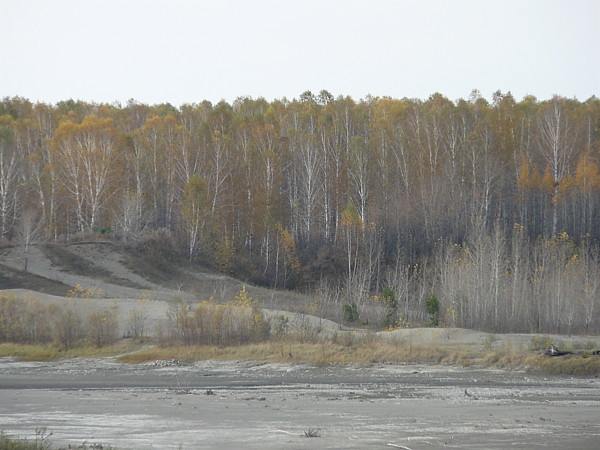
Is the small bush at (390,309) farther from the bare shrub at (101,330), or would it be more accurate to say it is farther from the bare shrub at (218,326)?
the bare shrub at (101,330)

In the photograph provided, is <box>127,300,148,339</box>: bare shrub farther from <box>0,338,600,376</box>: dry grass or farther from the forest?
the forest

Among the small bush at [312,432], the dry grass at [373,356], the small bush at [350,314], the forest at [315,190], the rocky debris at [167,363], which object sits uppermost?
the forest at [315,190]

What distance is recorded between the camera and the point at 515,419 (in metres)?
23.6

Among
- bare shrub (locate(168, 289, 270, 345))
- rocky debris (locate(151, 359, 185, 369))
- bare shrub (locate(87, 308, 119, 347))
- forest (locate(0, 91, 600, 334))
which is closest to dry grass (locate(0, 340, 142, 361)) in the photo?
bare shrub (locate(87, 308, 119, 347))

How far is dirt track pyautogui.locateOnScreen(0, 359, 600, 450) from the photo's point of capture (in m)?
20.7

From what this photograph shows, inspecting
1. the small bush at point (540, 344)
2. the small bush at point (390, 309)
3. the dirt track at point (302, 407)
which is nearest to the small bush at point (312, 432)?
the dirt track at point (302, 407)

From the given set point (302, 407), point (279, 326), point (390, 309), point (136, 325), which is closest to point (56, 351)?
point (136, 325)

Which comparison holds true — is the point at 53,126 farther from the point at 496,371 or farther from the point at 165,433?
the point at 165,433

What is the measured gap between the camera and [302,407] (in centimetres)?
2702

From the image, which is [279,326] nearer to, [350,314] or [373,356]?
[373,356]

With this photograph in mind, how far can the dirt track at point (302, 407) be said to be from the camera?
20703 millimetres

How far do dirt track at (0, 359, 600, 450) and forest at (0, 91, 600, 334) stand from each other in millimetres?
36371

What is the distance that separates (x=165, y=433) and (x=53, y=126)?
93438 mm

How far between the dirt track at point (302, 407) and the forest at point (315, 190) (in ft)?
119
